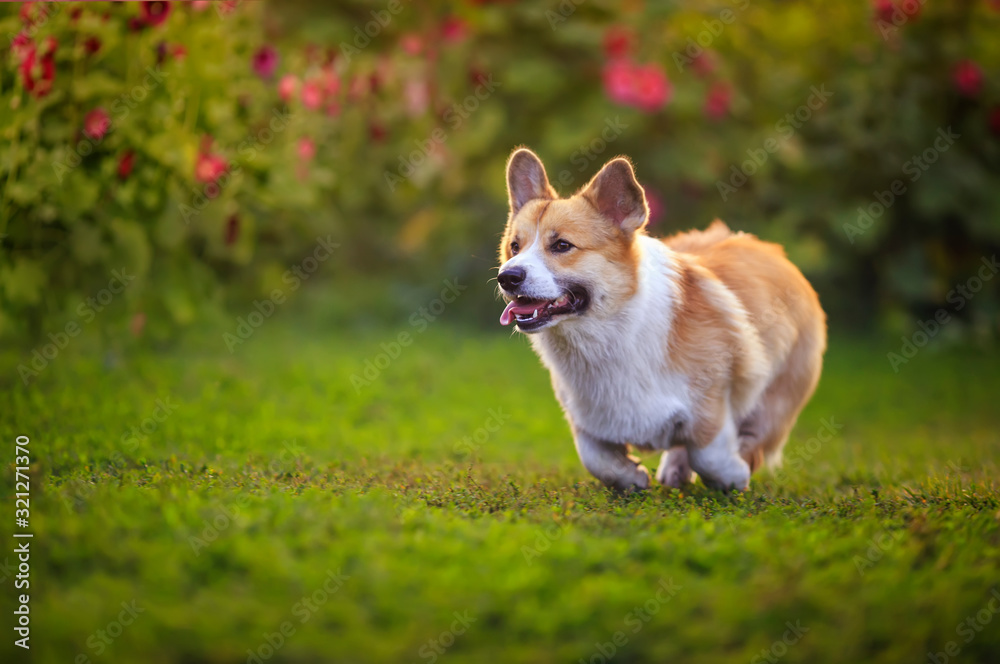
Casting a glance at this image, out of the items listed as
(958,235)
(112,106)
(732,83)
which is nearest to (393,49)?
(732,83)

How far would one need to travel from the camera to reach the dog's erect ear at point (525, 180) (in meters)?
4.55

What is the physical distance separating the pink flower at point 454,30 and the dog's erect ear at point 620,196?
583 centimetres

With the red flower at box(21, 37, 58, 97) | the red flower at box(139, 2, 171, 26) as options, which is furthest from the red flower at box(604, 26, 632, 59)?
the red flower at box(21, 37, 58, 97)

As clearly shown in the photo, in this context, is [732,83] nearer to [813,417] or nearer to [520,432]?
[813,417]

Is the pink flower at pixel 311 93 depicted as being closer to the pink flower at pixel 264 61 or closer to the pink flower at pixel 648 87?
the pink flower at pixel 264 61

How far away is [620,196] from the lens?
4188 millimetres

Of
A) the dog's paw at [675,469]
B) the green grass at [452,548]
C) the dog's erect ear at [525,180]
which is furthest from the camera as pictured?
the dog's paw at [675,469]

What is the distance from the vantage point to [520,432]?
652 cm

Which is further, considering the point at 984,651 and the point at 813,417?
the point at 813,417

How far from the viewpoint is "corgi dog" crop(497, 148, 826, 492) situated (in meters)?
4.09

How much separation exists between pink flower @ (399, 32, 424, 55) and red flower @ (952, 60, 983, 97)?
581 cm

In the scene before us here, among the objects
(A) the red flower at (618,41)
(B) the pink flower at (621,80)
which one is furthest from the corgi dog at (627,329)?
(A) the red flower at (618,41)

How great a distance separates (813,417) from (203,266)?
528cm

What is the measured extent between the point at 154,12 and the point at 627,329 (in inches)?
156
